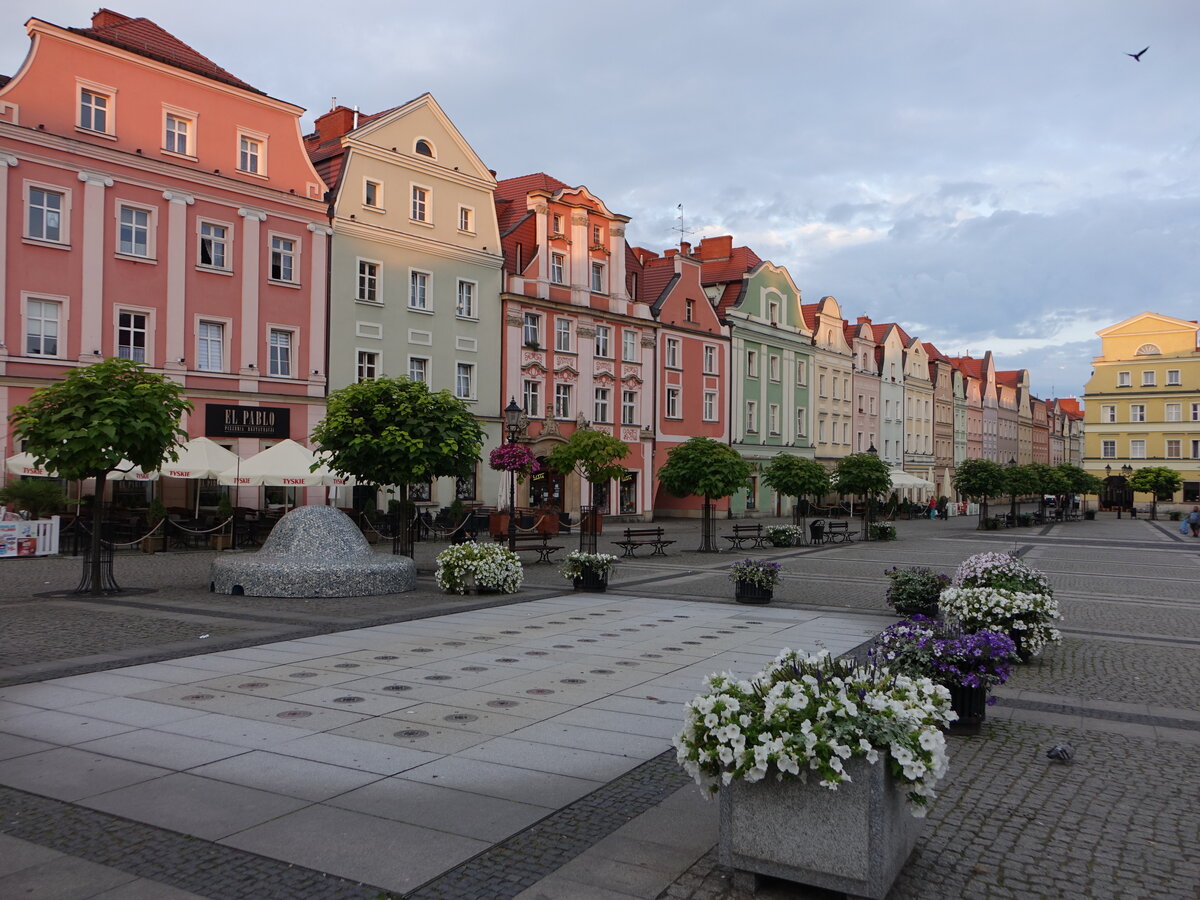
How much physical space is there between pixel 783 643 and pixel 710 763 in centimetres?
795

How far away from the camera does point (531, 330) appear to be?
131 ft

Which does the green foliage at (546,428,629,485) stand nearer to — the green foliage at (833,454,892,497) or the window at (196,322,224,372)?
the window at (196,322,224,372)

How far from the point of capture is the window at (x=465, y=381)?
1457 inches

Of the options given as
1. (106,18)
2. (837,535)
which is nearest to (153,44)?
(106,18)

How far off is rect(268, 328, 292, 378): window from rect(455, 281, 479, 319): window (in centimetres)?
743

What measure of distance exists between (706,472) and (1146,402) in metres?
65.5

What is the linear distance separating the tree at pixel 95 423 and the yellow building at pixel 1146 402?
8108cm

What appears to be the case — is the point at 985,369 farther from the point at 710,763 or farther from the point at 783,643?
the point at 710,763

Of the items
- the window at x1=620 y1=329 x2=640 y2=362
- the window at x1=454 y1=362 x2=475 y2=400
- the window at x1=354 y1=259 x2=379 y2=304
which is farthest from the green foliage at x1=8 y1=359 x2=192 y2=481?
the window at x1=620 y1=329 x2=640 y2=362

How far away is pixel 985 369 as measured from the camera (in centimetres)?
9744

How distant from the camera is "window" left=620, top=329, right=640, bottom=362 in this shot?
44.3m

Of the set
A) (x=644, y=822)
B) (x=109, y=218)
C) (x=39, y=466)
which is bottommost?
(x=644, y=822)

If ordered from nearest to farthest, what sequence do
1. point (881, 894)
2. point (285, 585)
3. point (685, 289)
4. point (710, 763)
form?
point (881, 894) < point (710, 763) < point (285, 585) < point (685, 289)

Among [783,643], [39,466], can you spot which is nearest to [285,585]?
[39,466]
